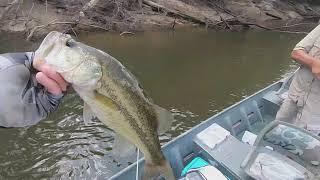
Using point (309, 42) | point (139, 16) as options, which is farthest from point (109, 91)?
point (139, 16)

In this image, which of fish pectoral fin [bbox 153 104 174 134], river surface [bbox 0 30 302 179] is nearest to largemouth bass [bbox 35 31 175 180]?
fish pectoral fin [bbox 153 104 174 134]

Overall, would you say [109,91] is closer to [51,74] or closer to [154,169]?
[51,74]

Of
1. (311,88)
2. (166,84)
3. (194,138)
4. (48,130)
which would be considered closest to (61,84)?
(311,88)

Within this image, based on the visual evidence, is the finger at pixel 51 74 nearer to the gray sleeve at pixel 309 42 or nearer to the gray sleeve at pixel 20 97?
the gray sleeve at pixel 20 97

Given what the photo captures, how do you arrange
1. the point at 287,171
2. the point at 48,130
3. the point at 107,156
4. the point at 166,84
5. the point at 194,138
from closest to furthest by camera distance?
the point at 287,171 < the point at 194,138 < the point at 107,156 < the point at 48,130 < the point at 166,84

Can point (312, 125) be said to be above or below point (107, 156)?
above

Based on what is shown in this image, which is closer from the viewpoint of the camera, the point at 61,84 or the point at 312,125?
the point at 61,84

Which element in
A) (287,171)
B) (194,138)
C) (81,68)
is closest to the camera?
(81,68)

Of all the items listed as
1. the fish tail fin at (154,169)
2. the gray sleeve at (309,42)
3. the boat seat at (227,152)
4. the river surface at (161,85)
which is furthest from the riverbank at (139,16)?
the fish tail fin at (154,169)

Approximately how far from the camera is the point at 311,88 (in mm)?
4680

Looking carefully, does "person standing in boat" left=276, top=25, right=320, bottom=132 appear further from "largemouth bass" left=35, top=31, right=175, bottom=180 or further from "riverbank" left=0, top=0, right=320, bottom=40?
"riverbank" left=0, top=0, right=320, bottom=40

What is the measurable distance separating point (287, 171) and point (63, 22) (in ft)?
42.6

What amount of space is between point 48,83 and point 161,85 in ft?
33.0

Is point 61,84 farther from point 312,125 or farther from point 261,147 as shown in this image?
point 312,125
